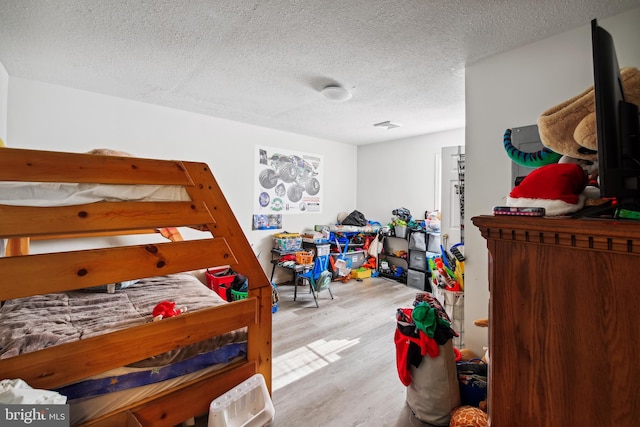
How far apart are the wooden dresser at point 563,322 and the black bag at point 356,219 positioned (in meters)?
4.15

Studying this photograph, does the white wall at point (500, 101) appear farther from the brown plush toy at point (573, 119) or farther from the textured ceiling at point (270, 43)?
the brown plush toy at point (573, 119)

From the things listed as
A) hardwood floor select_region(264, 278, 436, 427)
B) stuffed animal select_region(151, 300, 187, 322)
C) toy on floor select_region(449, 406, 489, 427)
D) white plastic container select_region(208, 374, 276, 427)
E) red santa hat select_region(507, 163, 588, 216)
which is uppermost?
red santa hat select_region(507, 163, 588, 216)

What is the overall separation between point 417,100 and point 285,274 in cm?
308

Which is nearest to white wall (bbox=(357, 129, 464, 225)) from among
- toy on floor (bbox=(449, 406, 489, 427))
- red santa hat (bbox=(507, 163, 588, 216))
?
toy on floor (bbox=(449, 406, 489, 427))

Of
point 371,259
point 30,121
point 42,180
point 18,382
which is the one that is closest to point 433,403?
point 18,382

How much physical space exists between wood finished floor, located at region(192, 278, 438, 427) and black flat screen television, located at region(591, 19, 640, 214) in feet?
5.54

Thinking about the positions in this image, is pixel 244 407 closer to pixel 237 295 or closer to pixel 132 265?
pixel 132 265

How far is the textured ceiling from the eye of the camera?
1482 mm

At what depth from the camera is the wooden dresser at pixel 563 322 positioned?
1.50 ft

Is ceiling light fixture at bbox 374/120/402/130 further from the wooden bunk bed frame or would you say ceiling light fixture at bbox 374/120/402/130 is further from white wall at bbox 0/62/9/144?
white wall at bbox 0/62/9/144

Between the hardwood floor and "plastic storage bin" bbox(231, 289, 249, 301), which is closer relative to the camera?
the hardwood floor

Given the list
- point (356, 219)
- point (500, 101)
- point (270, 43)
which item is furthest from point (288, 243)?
point (500, 101)

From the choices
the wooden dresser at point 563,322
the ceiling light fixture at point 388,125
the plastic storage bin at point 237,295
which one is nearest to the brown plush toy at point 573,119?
the wooden dresser at point 563,322

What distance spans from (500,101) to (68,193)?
2.57 meters
